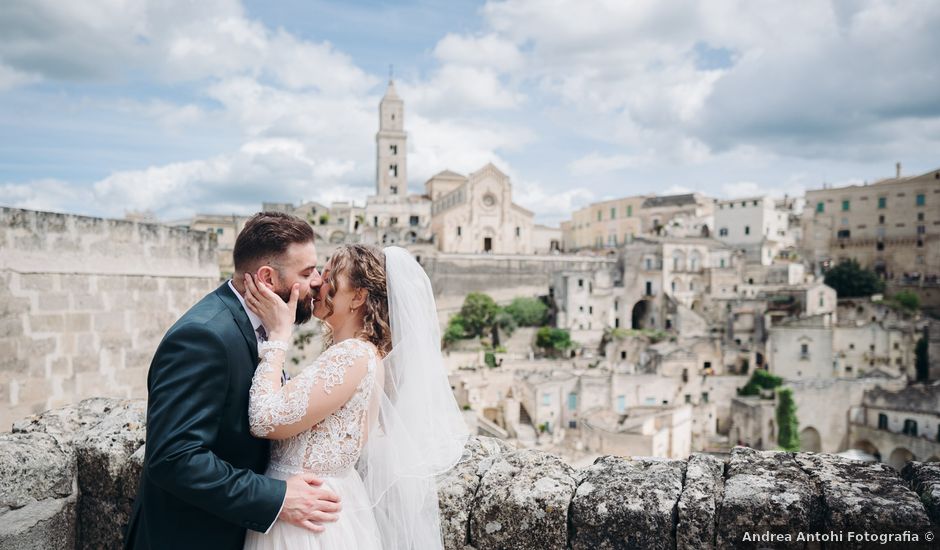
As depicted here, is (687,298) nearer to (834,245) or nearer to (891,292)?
(891,292)

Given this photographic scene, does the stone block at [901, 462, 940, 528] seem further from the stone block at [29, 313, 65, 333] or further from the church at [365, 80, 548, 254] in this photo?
the church at [365, 80, 548, 254]

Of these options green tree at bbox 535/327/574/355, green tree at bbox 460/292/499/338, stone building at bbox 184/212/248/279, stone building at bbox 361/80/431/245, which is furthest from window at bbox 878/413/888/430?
stone building at bbox 184/212/248/279

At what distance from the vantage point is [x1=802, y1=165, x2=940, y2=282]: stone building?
6072 centimetres

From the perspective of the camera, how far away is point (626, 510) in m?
3.01

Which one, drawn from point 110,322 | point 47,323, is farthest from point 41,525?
point 110,322

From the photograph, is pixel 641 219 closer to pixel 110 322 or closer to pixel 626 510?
pixel 110 322

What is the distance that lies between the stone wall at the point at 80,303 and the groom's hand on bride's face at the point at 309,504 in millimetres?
3927

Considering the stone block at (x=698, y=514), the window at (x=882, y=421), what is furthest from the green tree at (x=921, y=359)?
the stone block at (x=698, y=514)

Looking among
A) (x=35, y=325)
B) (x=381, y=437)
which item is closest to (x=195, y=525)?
(x=381, y=437)

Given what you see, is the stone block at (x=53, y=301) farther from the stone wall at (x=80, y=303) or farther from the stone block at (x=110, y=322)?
the stone block at (x=110, y=322)

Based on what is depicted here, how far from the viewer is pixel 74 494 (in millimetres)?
3656

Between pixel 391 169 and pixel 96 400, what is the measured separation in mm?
77063

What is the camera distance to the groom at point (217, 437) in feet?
7.98

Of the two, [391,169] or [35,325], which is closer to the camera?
[35,325]
